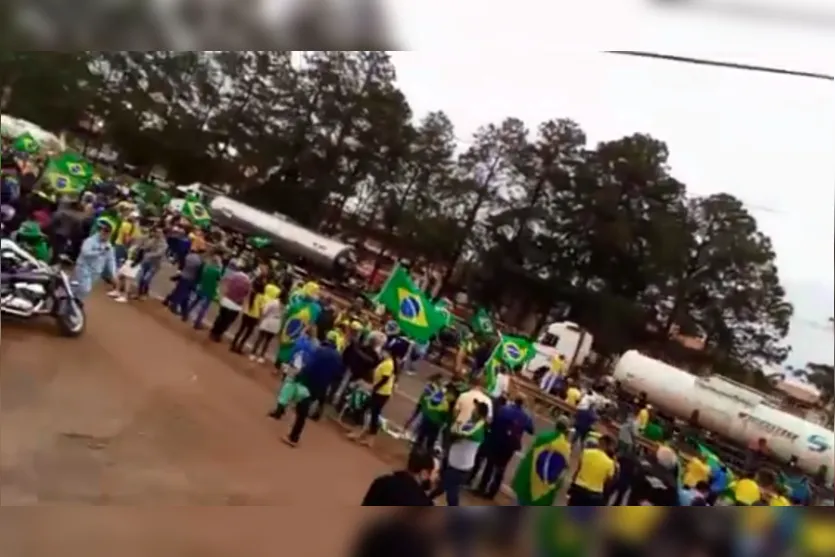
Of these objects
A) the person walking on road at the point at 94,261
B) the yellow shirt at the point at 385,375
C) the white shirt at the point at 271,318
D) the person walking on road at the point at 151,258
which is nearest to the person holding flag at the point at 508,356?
the yellow shirt at the point at 385,375

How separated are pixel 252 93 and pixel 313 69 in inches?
6.2

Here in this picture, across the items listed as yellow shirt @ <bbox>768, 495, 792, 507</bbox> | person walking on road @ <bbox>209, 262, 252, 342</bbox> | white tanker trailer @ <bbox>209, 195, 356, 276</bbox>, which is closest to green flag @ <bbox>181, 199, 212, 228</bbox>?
white tanker trailer @ <bbox>209, 195, 356, 276</bbox>

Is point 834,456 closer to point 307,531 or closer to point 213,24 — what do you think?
point 307,531

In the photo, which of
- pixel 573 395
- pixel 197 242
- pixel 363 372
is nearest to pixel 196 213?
pixel 197 242

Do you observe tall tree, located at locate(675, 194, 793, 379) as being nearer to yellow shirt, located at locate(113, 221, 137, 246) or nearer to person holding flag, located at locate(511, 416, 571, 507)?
person holding flag, located at locate(511, 416, 571, 507)

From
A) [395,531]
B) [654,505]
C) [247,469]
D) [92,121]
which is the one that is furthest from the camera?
[92,121]

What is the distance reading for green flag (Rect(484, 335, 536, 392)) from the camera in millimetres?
2014

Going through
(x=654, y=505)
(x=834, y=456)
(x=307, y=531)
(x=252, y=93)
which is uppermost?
(x=252, y=93)

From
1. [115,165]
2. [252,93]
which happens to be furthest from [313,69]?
[115,165]

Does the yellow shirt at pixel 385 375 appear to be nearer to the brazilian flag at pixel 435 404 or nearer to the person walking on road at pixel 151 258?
the brazilian flag at pixel 435 404

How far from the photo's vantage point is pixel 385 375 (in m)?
2.11

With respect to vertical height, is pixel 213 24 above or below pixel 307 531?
above

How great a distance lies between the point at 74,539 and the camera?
1.68 meters

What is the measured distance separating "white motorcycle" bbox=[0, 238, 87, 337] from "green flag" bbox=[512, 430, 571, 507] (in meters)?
1.03
